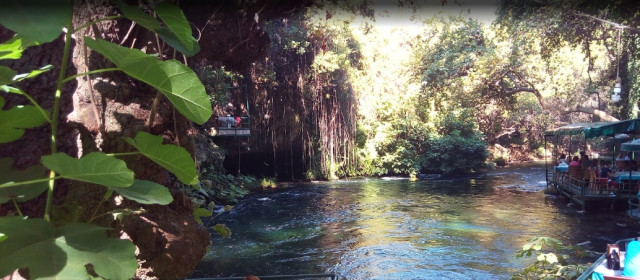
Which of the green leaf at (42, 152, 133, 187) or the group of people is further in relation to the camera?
the group of people

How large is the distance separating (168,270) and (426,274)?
5168mm

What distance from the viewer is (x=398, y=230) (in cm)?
784

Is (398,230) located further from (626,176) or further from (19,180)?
(19,180)

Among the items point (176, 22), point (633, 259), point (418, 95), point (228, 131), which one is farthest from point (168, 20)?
point (418, 95)

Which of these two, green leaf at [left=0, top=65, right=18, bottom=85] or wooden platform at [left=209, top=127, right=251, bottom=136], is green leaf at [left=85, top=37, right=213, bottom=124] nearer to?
green leaf at [left=0, top=65, right=18, bottom=85]

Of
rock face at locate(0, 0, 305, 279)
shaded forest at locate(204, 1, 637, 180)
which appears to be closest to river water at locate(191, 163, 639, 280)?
shaded forest at locate(204, 1, 637, 180)

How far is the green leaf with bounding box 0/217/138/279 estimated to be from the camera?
0.42 m

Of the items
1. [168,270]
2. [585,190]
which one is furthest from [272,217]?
[168,270]

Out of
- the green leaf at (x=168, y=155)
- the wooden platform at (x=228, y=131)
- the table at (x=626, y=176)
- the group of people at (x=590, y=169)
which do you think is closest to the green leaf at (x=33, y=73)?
the green leaf at (x=168, y=155)

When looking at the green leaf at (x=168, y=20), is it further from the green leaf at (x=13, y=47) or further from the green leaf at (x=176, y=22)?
the green leaf at (x=13, y=47)

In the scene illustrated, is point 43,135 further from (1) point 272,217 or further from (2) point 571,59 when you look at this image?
(2) point 571,59

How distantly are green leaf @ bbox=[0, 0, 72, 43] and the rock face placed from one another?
191 mm

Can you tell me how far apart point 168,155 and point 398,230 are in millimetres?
7602

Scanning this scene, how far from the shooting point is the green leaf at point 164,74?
1.56ft
